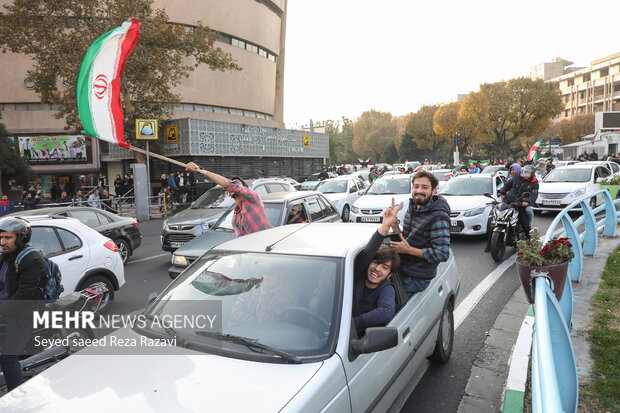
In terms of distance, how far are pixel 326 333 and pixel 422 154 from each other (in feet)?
263

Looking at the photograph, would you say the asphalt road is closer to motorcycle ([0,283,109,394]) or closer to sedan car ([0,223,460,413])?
sedan car ([0,223,460,413])

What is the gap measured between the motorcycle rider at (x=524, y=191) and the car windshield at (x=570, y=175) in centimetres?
758

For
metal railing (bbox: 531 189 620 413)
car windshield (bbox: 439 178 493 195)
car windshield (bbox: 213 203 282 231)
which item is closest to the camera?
metal railing (bbox: 531 189 620 413)

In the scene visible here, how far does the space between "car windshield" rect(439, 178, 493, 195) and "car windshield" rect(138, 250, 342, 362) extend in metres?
9.28

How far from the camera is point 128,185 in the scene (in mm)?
23219

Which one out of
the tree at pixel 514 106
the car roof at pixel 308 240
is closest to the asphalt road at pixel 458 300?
the car roof at pixel 308 240

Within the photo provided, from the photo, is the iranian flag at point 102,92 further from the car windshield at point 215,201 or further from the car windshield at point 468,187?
the car windshield at point 468,187

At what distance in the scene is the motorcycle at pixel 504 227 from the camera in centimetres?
840

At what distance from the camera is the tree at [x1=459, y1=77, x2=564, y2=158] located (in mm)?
50344

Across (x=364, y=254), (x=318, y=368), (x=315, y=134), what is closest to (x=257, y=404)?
(x=318, y=368)

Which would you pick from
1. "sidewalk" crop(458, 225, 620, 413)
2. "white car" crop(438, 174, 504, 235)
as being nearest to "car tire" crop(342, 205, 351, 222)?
"white car" crop(438, 174, 504, 235)

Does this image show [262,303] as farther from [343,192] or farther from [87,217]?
[343,192]

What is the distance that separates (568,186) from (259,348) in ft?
47.5

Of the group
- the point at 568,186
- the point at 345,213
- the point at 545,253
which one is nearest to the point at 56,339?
the point at 545,253
